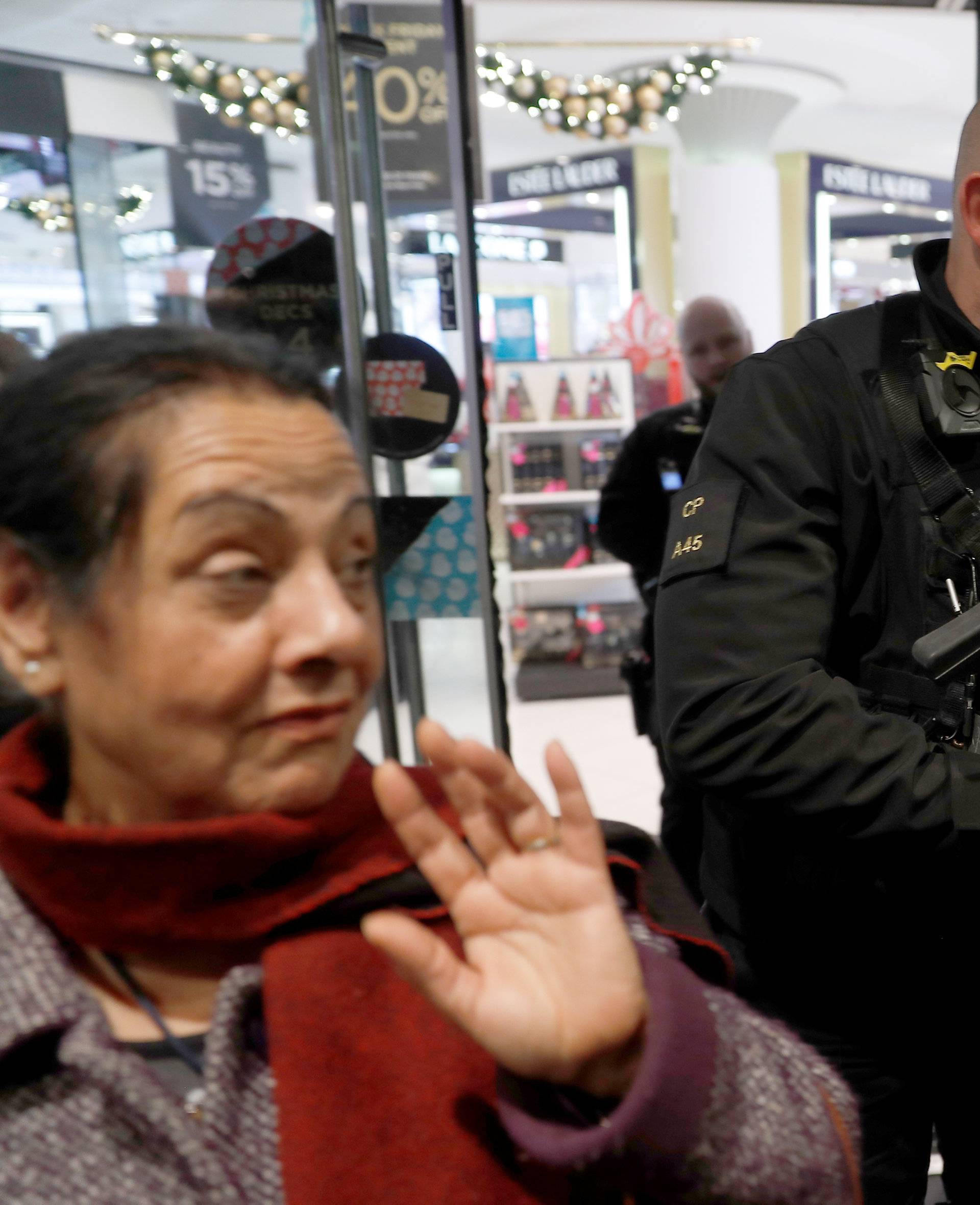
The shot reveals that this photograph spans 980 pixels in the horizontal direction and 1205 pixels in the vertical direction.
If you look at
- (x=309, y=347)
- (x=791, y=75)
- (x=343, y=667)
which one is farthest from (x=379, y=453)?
(x=791, y=75)

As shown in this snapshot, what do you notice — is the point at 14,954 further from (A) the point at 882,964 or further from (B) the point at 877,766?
(A) the point at 882,964

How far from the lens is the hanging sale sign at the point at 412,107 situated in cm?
229

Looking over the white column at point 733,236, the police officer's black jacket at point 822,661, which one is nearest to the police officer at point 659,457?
the police officer's black jacket at point 822,661

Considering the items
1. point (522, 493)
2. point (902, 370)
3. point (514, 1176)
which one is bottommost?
point (522, 493)

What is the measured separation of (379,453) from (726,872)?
114 centimetres

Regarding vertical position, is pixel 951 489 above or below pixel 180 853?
above

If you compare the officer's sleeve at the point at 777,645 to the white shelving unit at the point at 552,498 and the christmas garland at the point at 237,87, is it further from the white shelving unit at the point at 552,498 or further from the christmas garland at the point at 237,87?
the white shelving unit at the point at 552,498

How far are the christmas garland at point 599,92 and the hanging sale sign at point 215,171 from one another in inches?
64.8

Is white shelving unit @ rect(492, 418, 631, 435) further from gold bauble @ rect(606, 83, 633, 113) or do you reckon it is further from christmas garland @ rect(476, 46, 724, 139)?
gold bauble @ rect(606, 83, 633, 113)

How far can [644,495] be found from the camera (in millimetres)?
3545

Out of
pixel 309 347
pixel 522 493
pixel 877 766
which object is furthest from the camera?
pixel 522 493

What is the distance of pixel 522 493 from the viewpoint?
652 cm

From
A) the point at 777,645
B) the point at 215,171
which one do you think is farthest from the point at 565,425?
the point at 777,645

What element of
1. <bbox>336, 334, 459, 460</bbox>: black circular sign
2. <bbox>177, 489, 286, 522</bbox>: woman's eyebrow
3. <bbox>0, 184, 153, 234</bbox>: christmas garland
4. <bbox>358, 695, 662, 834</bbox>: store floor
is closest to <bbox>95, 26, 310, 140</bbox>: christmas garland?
<bbox>0, 184, 153, 234</bbox>: christmas garland
